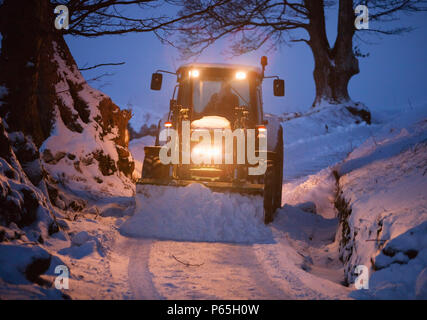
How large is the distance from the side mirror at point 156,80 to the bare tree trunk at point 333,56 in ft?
40.9

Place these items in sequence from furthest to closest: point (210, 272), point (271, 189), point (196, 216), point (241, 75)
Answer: point (241, 75) < point (271, 189) < point (196, 216) < point (210, 272)

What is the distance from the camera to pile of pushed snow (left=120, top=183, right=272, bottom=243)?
16.0 ft

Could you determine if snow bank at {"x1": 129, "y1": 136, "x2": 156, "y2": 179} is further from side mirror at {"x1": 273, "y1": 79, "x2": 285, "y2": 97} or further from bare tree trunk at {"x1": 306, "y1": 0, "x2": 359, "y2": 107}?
bare tree trunk at {"x1": 306, "y1": 0, "x2": 359, "y2": 107}

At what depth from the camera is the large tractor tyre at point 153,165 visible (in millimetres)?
6109

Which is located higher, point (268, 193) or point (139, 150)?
point (139, 150)

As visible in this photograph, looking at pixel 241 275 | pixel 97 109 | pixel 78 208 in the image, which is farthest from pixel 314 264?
pixel 97 109

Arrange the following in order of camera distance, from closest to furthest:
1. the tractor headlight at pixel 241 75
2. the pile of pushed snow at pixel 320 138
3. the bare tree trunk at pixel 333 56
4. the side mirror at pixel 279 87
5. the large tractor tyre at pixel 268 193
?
the large tractor tyre at pixel 268 193
the tractor headlight at pixel 241 75
the side mirror at pixel 279 87
the pile of pushed snow at pixel 320 138
the bare tree trunk at pixel 333 56

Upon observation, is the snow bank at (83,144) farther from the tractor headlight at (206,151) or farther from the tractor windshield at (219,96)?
the tractor windshield at (219,96)

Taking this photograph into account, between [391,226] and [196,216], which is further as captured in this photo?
[196,216]
